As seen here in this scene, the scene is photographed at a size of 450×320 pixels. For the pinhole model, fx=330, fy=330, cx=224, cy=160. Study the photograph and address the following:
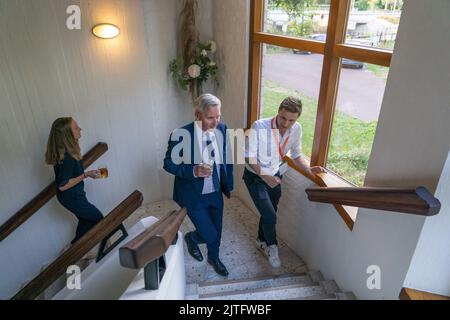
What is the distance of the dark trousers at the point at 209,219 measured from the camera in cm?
255

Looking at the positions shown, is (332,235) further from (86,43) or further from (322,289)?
(86,43)

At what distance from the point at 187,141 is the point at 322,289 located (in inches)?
55.2

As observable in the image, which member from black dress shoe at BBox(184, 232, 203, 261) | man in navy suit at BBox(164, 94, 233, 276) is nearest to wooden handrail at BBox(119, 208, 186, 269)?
man in navy suit at BBox(164, 94, 233, 276)

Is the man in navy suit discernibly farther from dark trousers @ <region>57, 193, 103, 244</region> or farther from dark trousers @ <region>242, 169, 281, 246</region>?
dark trousers @ <region>57, 193, 103, 244</region>

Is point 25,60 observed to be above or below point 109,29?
below

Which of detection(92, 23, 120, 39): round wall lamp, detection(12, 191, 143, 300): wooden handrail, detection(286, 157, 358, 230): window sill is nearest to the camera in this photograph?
detection(12, 191, 143, 300): wooden handrail

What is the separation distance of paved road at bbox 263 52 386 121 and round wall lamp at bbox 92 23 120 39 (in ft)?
4.56

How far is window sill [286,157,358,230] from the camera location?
215cm

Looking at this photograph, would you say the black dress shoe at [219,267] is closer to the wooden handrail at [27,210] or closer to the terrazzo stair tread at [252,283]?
the terrazzo stair tread at [252,283]

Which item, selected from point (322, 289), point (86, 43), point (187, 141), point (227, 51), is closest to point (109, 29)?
point (86, 43)

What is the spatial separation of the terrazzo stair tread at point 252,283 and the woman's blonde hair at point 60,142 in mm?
1429

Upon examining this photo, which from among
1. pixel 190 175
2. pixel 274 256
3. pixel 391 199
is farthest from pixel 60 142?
pixel 391 199

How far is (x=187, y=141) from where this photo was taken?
2.37 metres

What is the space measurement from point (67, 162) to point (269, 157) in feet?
5.07
